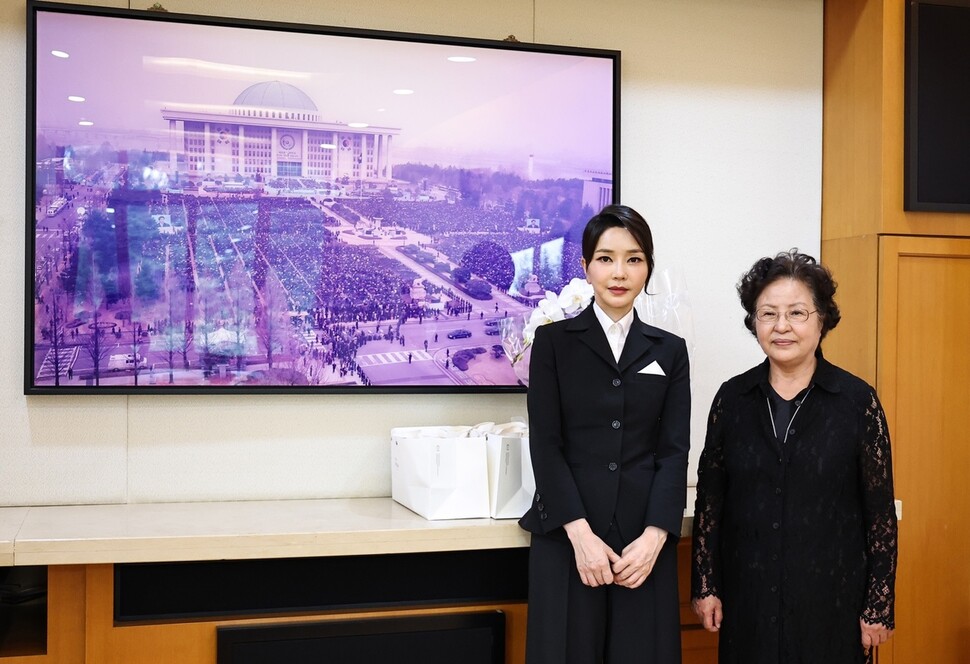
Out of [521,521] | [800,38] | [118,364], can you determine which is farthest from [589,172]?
[118,364]

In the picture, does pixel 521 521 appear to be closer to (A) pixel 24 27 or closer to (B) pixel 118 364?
(B) pixel 118 364

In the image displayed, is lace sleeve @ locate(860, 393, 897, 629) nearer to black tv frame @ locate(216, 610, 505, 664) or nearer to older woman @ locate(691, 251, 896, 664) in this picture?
older woman @ locate(691, 251, 896, 664)

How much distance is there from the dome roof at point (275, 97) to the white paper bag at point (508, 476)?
1.12 metres

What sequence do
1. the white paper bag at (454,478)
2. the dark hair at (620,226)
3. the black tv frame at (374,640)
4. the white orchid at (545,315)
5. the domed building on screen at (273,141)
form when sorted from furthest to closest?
1. the domed building on screen at (273,141)
2. the white orchid at (545,315)
3. the white paper bag at (454,478)
4. the black tv frame at (374,640)
5. the dark hair at (620,226)

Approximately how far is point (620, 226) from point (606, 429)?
48 cm

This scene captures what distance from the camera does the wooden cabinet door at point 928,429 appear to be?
2.81 meters

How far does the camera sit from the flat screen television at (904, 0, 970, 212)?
9.24 ft

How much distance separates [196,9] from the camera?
266 centimetres

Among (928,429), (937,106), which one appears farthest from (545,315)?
(937,106)

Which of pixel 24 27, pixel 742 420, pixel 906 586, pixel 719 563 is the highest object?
pixel 24 27

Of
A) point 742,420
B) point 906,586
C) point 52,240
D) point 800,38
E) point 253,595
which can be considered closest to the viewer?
point 742,420

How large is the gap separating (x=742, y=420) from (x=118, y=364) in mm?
1686

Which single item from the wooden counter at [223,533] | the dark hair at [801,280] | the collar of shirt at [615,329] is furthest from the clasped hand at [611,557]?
the dark hair at [801,280]

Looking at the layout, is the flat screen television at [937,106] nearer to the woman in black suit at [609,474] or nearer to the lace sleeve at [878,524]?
the lace sleeve at [878,524]
